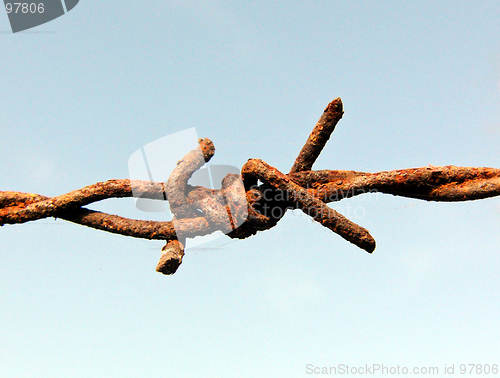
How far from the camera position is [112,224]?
5.58 feet

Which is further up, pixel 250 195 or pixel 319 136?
pixel 319 136

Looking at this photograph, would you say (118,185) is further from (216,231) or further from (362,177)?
(362,177)

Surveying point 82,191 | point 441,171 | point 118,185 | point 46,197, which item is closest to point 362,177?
point 441,171

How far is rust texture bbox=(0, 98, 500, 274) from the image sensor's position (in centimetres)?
166

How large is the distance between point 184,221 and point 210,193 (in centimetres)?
18

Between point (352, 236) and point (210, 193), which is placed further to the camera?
point (210, 193)

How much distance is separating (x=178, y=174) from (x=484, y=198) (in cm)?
140

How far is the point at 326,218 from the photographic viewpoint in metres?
1.64

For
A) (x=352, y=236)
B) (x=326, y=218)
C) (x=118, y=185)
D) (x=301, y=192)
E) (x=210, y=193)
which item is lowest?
(x=352, y=236)

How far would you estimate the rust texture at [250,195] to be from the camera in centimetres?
166

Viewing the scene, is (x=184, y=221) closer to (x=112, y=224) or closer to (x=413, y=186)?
(x=112, y=224)

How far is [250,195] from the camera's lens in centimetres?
174

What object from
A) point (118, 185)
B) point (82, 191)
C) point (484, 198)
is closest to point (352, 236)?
point (484, 198)

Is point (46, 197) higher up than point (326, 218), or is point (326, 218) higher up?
point (46, 197)
